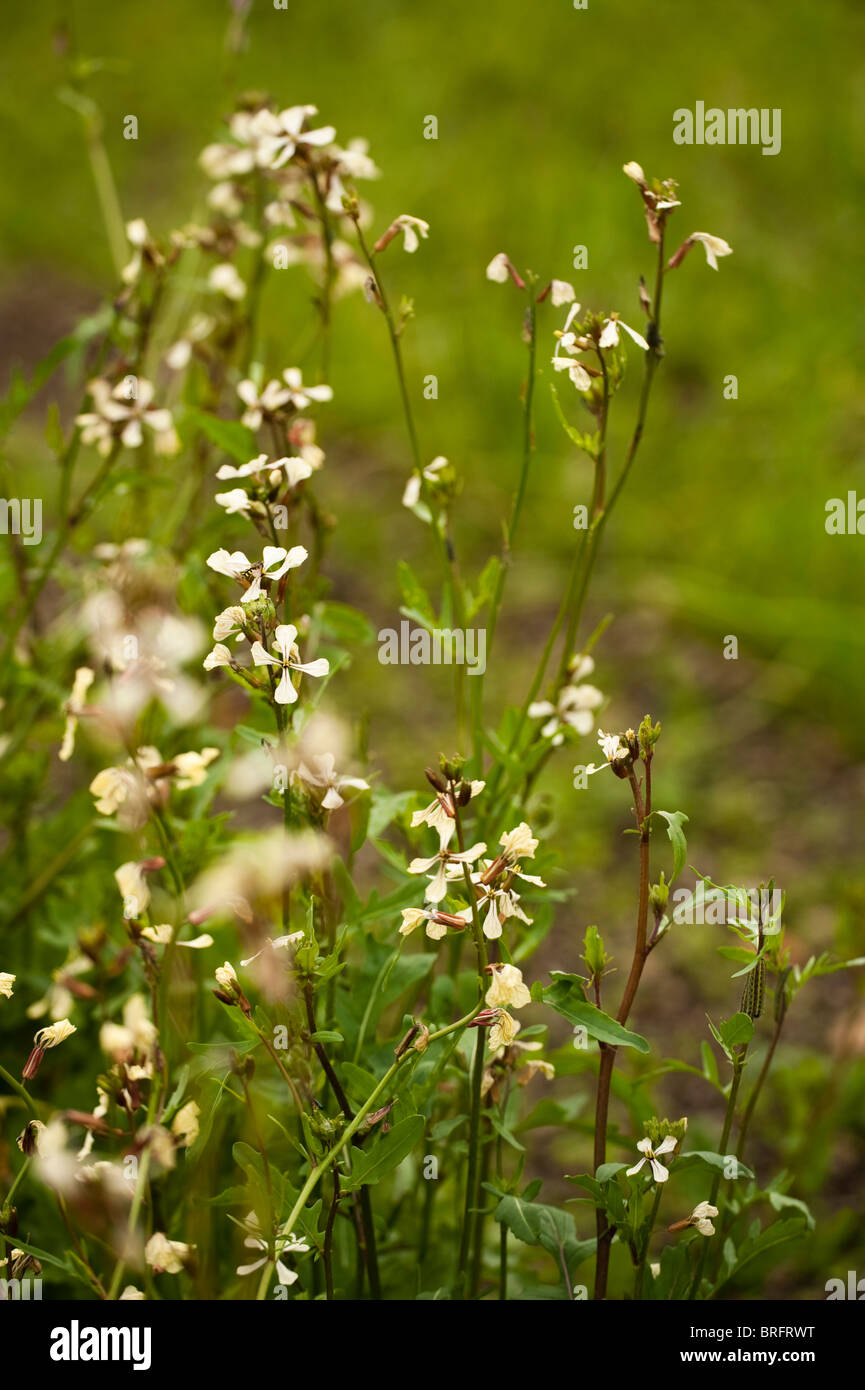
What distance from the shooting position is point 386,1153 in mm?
922

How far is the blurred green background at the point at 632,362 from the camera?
2.46 m

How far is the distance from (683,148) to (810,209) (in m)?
0.52

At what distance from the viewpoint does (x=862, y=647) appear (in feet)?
8.70

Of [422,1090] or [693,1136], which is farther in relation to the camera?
[693,1136]

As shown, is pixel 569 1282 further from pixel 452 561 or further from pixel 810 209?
pixel 810 209

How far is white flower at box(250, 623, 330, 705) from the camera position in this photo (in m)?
0.86

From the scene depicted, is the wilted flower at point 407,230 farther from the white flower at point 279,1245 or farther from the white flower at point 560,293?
the white flower at point 279,1245

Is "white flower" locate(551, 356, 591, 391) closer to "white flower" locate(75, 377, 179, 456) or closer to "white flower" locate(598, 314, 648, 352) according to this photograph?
"white flower" locate(598, 314, 648, 352)

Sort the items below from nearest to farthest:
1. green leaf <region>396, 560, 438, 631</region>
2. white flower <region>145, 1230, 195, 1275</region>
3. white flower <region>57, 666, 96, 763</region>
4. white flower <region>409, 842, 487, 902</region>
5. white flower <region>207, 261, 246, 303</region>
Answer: white flower <region>409, 842, 487, 902</region>
white flower <region>145, 1230, 195, 1275</region>
white flower <region>57, 666, 96, 763</region>
green leaf <region>396, 560, 438, 631</region>
white flower <region>207, 261, 246, 303</region>

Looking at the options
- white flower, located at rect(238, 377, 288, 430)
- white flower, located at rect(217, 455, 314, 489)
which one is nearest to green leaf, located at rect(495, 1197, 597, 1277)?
white flower, located at rect(217, 455, 314, 489)

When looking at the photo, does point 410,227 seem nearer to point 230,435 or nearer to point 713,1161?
point 230,435

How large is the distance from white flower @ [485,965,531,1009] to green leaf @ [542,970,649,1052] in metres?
0.05

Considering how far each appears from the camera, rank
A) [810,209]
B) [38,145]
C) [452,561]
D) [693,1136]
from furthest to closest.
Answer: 1. [38,145]
2. [810,209]
3. [693,1136]
4. [452,561]
